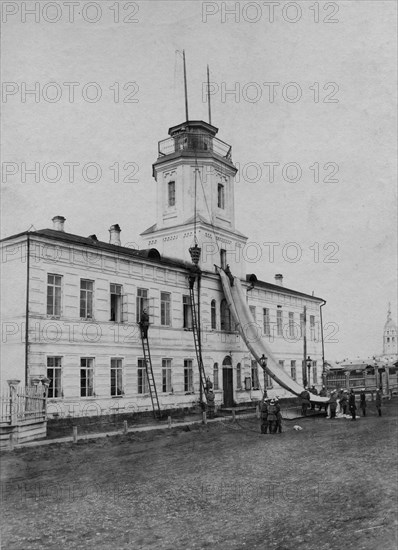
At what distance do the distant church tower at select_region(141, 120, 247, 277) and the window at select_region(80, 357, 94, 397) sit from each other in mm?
11084

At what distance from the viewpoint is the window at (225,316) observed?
3666 cm

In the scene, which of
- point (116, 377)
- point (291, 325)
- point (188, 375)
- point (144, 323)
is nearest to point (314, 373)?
point (291, 325)

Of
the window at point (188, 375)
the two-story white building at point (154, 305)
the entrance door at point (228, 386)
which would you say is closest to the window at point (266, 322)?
the two-story white building at point (154, 305)

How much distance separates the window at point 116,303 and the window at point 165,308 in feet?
10.8

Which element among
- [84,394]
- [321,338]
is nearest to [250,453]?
[84,394]

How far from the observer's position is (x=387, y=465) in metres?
15.0

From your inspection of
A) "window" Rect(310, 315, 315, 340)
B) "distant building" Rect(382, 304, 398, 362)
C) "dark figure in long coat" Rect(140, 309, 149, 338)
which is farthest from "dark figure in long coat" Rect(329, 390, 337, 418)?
"distant building" Rect(382, 304, 398, 362)

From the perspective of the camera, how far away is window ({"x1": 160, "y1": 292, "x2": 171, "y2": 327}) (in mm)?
31625

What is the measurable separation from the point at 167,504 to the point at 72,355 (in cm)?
1546

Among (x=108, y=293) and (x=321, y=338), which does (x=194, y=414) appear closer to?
(x=108, y=293)

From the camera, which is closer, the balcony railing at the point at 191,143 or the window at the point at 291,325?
the balcony railing at the point at 191,143

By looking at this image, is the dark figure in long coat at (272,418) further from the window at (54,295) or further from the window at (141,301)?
the window at (54,295)

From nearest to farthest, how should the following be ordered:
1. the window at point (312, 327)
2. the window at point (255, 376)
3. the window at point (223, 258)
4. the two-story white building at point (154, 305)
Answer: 1. the two-story white building at point (154, 305)
2. the window at point (223, 258)
3. the window at point (255, 376)
4. the window at point (312, 327)

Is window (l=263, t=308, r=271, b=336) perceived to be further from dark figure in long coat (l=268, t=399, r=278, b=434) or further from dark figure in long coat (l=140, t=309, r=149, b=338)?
Result: dark figure in long coat (l=268, t=399, r=278, b=434)
